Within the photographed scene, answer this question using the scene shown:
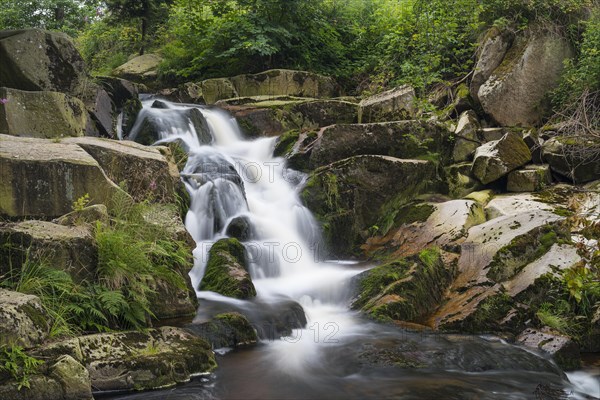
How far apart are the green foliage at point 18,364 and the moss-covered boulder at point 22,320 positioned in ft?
0.23

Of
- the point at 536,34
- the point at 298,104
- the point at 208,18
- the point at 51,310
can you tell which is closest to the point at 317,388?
the point at 51,310

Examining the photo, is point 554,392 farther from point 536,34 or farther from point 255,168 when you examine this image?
point 536,34

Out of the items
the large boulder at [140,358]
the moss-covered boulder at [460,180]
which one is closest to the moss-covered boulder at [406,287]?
the large boulder at [140,358]

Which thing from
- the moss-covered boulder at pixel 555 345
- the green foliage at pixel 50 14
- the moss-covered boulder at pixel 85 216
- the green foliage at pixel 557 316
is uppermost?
the green foliage at pixel 50 14

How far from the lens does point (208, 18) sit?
15758mm

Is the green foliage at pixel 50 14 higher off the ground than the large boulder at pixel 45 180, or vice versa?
the green foliage at pixel 50 14

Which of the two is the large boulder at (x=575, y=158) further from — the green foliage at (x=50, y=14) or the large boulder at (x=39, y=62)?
the green foliage at (x=50, y=14)

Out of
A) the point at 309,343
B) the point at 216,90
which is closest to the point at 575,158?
the point at 309,343

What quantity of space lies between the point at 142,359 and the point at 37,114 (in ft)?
18.4

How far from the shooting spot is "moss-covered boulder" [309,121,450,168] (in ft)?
33.3

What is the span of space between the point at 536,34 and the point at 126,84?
9.57 meters

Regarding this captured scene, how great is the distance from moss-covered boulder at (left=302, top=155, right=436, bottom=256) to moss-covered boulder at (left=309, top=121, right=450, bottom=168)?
22.2 inches

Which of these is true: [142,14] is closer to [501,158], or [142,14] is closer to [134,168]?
[134,168]

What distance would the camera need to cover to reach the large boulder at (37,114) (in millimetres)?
8039
